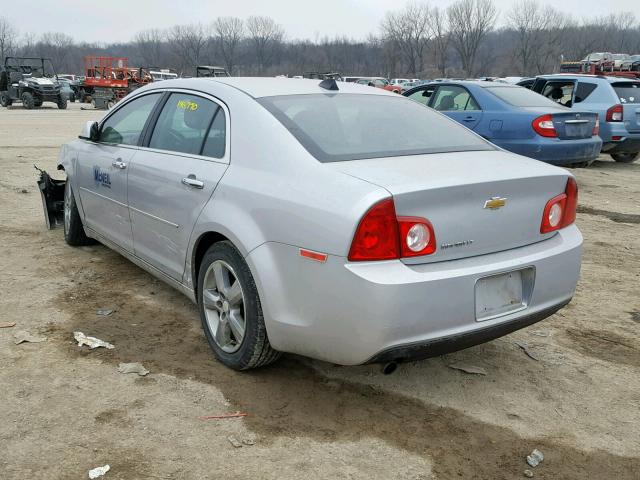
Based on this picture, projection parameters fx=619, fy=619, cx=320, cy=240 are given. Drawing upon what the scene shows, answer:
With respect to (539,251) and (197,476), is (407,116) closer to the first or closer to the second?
(539,251)

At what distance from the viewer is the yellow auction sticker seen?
148 inches

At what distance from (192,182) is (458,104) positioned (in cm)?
679

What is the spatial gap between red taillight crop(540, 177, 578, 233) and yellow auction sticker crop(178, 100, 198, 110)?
83.0 inches

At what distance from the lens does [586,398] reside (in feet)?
10.5

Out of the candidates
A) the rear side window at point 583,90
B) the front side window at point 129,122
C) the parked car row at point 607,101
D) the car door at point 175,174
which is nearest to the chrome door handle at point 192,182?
the car door at point 175,174

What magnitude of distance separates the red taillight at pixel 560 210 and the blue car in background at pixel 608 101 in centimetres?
836

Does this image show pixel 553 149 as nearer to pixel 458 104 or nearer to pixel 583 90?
pixel 458 104

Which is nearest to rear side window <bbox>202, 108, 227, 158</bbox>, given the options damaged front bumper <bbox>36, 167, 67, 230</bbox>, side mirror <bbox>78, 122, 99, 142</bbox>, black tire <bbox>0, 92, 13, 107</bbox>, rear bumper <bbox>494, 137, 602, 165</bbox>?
side mirror <bbox>78, 122, 99, 142</bbox>

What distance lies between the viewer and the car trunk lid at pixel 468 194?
8.69ft

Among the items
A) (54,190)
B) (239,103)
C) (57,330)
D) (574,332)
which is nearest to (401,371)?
(574,332)

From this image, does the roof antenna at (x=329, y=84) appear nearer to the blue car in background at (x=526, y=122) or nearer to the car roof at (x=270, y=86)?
the car roof at (x=270, y=86)

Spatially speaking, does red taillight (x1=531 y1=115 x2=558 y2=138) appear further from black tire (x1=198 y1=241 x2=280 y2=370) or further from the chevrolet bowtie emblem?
black tire (x1=198 y1=241 x2=280 y2=370)

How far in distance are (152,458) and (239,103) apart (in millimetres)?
1861

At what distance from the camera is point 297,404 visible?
3.06 meters
